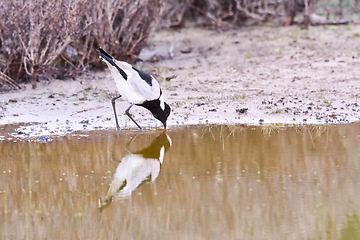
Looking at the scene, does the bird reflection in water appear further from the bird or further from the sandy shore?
the sandy shore

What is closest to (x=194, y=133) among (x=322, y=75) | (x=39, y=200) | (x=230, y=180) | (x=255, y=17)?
(x=230, y=180)

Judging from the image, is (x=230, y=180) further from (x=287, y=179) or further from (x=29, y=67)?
(x=29, y=67)

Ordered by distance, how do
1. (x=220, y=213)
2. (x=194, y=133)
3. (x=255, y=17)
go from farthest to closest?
1. (x=255, y=17)
2. (x=194, y=133)
3. (x=220, y=213)

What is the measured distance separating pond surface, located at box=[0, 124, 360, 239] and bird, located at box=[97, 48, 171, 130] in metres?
0.26

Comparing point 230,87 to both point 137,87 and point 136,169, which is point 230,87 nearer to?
point 137,87

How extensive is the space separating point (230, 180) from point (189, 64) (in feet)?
16.8

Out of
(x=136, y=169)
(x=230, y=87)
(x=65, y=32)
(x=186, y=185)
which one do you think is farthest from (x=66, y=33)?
(x=186, y=185)

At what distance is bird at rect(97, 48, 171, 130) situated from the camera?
20.4 ft

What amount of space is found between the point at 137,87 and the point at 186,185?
201cm

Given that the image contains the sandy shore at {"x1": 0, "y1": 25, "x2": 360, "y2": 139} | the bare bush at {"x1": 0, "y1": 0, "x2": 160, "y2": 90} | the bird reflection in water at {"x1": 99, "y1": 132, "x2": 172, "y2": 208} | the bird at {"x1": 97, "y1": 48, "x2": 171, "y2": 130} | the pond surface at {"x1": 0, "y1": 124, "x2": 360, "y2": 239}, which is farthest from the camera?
the bare bush at {"x1": 0, "y1": 0, "x2": 160, "y2": 90}

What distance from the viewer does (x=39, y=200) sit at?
4.22 metres

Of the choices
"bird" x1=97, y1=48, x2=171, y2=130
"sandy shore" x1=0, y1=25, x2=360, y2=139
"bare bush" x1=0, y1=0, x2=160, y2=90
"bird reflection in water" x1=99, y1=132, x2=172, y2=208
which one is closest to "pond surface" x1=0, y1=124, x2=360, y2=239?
"bird reflection in water" x1=99, y1=132, x2=172, y2=208

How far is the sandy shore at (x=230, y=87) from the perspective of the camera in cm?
682

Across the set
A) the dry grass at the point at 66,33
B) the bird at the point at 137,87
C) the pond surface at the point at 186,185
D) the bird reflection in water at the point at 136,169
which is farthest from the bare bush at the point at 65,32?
the bird reflection in water at the point at 136,169
